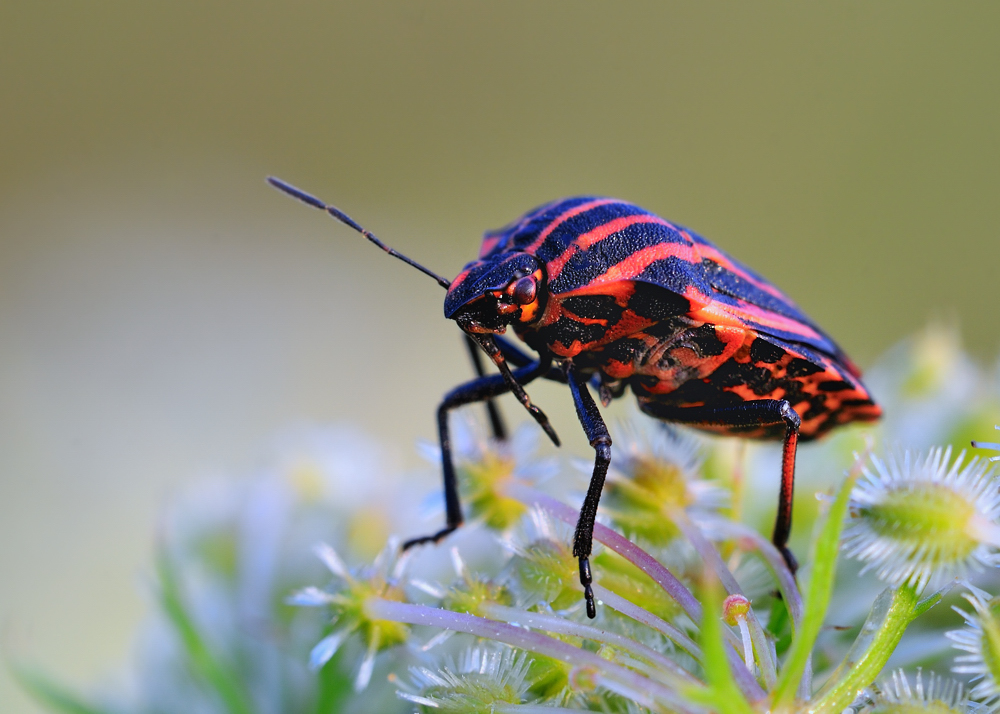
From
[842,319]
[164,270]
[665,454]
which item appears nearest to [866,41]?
[842,319]

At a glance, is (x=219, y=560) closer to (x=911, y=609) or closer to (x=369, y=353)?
(x=911, y=609)

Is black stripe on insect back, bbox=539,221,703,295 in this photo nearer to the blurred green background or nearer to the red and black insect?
the red and black insect

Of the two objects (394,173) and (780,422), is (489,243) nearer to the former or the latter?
(780,422)

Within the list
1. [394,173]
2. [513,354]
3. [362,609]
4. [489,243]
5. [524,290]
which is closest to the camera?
[362,609]

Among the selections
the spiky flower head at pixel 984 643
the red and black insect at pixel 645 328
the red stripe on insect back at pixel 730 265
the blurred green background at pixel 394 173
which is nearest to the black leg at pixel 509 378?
the red and black insect at pixel 645 328

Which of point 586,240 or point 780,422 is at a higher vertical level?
point 586,240

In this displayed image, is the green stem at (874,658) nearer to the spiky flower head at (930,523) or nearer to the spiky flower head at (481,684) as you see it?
the spiky flower head at (930,523)

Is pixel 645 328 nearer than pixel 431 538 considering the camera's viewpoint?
Yes

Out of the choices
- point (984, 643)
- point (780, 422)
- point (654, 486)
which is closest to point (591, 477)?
point (654, 486)
